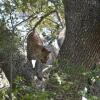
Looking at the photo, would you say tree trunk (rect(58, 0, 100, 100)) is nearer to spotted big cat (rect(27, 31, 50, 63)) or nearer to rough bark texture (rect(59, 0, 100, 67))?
rough bark texture (rect(59, 0, 100, 67))

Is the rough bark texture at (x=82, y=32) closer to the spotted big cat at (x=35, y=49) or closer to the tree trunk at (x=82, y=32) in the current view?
the tree trunk at (x=82, y=32)

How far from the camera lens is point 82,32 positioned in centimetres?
523

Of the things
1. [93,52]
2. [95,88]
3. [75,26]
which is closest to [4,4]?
[75,26]

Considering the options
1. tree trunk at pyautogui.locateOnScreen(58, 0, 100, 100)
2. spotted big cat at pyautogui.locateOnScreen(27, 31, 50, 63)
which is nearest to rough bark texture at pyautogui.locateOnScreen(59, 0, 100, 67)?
tree trunk at pyautogui.locateOnScreen(58, 0, 100, 100)

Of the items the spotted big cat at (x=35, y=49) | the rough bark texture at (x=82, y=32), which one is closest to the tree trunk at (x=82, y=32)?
the rough bark texture at (x=82, y=32)

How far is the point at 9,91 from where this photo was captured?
13.4 feet

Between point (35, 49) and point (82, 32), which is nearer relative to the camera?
point (82, 32)

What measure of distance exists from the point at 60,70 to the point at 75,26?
4.87ft

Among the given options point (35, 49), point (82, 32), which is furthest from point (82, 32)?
point (35, 49)

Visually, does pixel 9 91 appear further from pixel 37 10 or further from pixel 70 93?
pixel 37 10

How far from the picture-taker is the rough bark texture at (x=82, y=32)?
5180 millimetres

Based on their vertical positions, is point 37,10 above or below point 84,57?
above

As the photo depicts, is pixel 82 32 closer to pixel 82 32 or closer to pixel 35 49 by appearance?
pixel 82 32

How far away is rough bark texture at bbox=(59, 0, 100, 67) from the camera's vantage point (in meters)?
5.18
